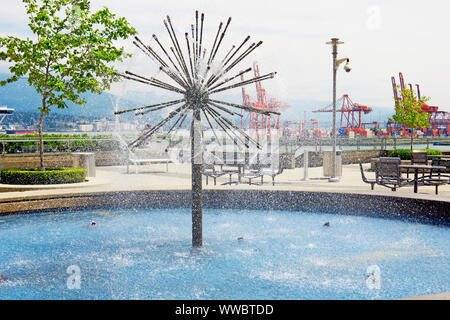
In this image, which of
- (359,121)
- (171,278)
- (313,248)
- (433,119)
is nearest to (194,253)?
(171,278)

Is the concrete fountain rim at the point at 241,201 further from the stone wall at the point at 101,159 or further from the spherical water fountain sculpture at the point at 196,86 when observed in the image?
the stone wall at the point at 101,159

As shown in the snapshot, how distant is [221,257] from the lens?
259 inches

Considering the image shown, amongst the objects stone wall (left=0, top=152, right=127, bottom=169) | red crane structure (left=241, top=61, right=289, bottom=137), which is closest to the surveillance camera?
red crane structure (left=241, top=61, right=289, bottom=137)

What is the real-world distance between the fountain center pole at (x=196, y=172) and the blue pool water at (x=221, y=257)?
0.30 m

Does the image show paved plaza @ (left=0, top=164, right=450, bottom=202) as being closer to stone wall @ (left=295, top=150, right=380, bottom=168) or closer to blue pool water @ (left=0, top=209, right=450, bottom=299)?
blue pool water @ (left=0, top=209, right=450, bottom=299)

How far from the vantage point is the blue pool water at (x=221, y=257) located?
5301 millimetres

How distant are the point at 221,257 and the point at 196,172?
3.96ft

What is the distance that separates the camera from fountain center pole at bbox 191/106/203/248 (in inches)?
246

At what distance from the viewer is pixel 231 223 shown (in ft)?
29.3

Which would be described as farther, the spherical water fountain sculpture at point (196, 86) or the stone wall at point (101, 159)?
the stone wall at point (101, 159)

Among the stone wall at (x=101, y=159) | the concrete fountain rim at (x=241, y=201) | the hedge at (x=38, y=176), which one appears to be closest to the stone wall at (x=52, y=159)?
the stone wall at (x=101, y=159)

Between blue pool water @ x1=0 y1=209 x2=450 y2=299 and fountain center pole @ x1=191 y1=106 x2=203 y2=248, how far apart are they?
297mm
